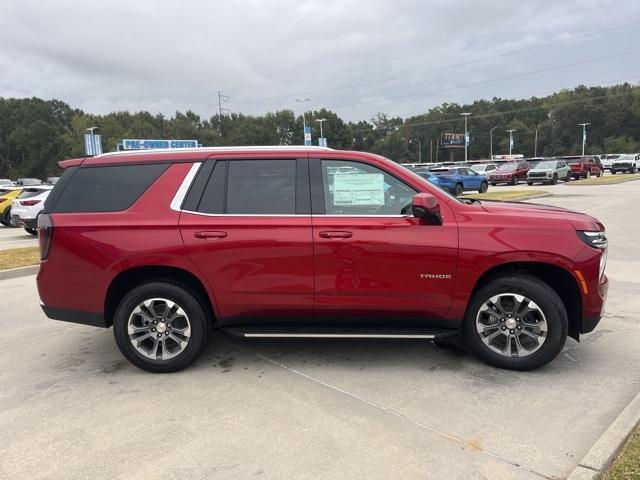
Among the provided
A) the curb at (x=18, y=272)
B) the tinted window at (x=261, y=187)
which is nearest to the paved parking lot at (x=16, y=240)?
the curb at (x=18, y=272)

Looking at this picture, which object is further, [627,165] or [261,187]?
[627,165]

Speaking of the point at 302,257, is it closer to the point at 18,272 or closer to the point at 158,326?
the point at 158,326

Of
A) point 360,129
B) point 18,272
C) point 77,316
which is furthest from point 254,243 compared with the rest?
point 360,129

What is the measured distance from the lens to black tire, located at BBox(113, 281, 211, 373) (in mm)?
4195

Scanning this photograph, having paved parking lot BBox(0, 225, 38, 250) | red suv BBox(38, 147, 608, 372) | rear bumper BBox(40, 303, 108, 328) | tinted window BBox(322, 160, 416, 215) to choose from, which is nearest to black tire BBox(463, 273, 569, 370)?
red suv BBox(38, 147, 608, 372)

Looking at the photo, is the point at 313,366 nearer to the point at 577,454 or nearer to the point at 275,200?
the point at 275,200

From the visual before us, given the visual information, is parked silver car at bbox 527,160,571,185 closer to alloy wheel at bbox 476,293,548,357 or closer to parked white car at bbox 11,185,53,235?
parked white car at bbox 11,185,53,235

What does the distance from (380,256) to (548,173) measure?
106 feet

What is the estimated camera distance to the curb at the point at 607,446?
2725 millimetres

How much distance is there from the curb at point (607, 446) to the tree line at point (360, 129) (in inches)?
3827

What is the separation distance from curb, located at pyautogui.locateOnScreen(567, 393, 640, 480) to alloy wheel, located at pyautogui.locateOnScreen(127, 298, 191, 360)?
118 inches

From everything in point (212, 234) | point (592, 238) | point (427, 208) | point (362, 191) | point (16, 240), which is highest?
point (362, 191)

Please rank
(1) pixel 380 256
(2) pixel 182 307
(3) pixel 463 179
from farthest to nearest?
(3) pixel 463 179 → (2) pixel 182 307 → (1) pixel 380 256

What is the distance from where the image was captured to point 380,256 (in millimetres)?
3984
